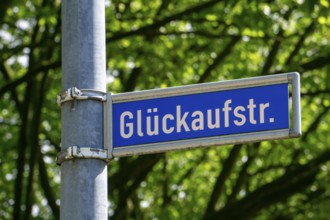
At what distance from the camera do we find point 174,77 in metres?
12.9

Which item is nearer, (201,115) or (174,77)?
(201,115)

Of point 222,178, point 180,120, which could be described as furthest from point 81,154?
point 222,178

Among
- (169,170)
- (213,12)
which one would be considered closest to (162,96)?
(213,12)

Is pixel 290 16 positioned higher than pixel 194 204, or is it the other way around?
pixel 290 16

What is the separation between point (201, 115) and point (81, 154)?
498 mm

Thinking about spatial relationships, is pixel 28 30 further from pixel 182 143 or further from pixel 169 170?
pixel 182 143

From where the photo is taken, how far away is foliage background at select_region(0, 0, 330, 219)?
11.7 meters

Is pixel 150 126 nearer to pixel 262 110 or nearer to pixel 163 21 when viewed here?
pixel 262 110

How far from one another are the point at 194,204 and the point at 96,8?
11376mm

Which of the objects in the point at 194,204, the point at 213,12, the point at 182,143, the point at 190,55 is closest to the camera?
the point at 182,143

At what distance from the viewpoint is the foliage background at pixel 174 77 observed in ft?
38.5

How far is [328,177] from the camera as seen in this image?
42.8 ft

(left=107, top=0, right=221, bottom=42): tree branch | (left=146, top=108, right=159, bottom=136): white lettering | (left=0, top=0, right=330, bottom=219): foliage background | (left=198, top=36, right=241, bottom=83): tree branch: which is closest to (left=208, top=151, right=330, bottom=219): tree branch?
(left=0, top=0, right=330, bottom=219): foliage background

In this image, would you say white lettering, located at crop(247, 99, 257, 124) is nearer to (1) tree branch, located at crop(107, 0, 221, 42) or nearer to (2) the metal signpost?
(2) the metal signpost
